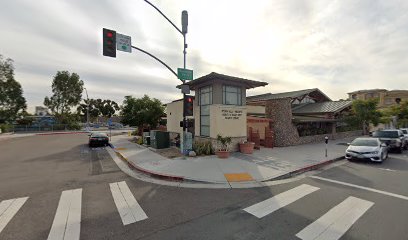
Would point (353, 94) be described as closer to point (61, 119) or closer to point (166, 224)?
point (166, 224)

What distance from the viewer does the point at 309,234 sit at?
3.94 metres

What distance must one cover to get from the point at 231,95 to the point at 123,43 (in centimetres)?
763

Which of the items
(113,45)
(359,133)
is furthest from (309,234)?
(359,133)

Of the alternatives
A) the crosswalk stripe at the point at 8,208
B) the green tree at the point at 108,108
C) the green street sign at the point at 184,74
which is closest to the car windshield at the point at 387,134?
the green street sign at the point at 184,74

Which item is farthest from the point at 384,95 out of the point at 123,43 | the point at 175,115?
the point at 123,43

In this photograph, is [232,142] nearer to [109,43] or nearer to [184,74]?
[184,74]

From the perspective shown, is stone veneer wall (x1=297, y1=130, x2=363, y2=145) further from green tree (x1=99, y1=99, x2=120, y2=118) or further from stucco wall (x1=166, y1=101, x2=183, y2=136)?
green tree (x1=99, y1=99, x2=120, y2=118)

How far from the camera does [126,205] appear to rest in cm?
536

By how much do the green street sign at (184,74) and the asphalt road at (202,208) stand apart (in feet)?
19.7

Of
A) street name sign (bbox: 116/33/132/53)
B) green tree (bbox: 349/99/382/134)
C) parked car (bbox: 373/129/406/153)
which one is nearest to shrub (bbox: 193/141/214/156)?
street name sign (bbox: 116/33/132/53)

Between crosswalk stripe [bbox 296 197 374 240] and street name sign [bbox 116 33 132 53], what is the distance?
33.0 ft

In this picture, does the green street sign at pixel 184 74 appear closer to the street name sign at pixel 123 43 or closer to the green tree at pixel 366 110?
the street name sign at pixel 123 43

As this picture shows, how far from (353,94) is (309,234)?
281ft

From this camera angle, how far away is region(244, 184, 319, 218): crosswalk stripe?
4.98 meters
